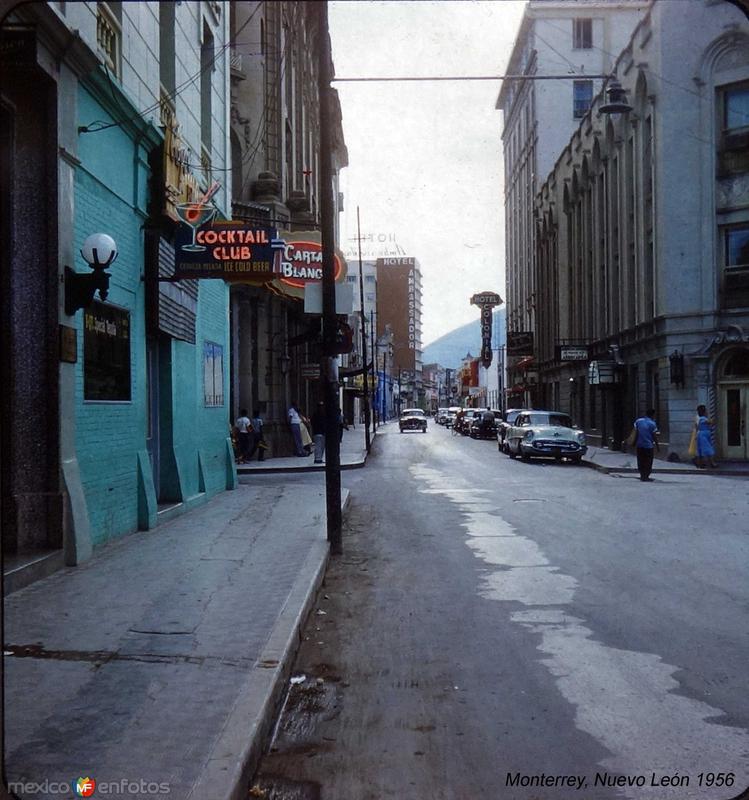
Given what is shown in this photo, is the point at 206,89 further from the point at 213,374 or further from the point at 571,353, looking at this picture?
the point at 571,353

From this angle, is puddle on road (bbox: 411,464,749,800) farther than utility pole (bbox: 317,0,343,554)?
No

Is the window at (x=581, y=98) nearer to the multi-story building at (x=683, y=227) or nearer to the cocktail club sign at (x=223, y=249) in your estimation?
the multi-story building at (x=683, y=227)

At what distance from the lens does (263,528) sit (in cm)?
1206

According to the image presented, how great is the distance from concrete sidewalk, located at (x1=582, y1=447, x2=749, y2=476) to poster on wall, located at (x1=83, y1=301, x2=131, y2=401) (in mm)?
16551

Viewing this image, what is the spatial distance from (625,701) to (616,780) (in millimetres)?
1134

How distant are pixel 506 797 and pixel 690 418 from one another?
25.3 meters

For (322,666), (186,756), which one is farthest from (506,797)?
(322,666)

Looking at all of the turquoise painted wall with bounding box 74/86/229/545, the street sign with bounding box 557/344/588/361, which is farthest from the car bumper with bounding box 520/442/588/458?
the turquoise painted wall with bounding box 74/86/229/545

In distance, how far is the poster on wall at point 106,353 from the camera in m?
9.70

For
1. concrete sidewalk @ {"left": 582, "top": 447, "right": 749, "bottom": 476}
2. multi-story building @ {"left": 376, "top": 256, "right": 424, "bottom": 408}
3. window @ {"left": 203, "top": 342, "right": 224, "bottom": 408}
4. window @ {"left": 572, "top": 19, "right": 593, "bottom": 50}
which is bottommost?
concrete sidewalk @ {"left": 582, "top": 447, "right": 749, "bottom": 476}

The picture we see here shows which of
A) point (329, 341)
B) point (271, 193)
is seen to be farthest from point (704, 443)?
point (329, 341)

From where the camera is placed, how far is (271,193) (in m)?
28.8

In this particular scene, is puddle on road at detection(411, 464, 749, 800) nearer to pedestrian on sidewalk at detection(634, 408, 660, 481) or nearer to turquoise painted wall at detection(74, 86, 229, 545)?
turquoise painted wall at detection(74, 86, 229, 545)

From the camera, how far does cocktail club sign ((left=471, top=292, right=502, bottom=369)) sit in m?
78.6
